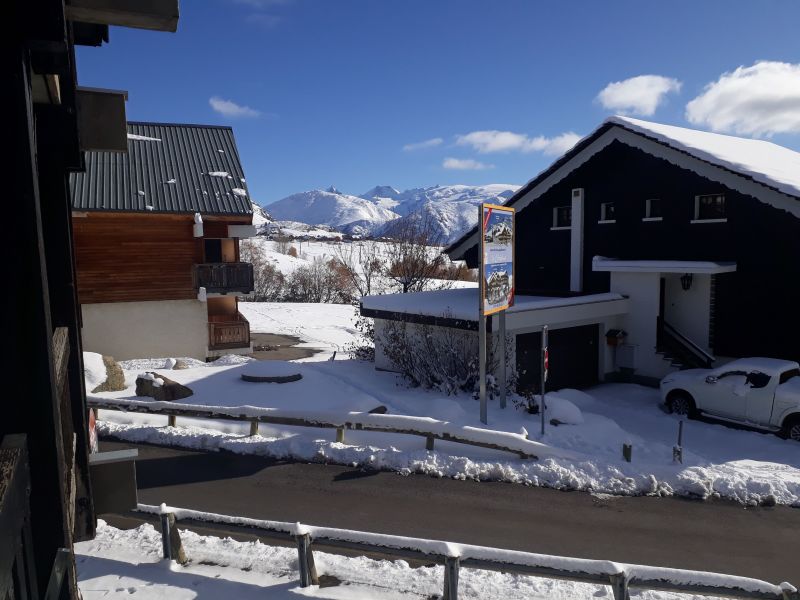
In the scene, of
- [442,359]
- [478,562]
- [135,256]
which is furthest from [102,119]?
[135,256]

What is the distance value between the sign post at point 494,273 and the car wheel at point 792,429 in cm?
582

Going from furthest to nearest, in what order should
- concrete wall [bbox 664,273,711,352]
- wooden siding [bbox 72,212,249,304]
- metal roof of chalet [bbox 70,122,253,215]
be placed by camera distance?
metal roof of chalet [bbox 70,122,253,215] → wooden siding [bbox 72,212,249,304] → concrete wall [bbox 664,273,711,352]

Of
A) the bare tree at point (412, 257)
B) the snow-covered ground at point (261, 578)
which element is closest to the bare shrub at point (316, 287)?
the bare tree at point (412, 257)

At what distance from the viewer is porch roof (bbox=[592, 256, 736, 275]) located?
15.7 meters

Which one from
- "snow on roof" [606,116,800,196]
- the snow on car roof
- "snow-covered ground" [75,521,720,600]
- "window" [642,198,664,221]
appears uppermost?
"snow on roof" [606,116,800,196]

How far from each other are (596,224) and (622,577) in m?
15.8

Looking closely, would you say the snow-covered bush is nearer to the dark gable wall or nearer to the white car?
the white car

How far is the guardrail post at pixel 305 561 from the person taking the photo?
20.0 feet

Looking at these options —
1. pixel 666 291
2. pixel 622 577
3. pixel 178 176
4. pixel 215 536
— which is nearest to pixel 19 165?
pixel 622 577

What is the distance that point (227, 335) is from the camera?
2591cm

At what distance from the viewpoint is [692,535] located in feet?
26.5

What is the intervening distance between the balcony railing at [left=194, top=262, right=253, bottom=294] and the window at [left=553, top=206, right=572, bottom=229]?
1280cm

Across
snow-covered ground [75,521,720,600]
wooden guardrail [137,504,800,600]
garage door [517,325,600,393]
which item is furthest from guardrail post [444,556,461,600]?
garage door [517,325,600,393]

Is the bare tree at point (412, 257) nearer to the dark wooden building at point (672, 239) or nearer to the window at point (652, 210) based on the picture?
the dark wooden building at point (672, 239)
